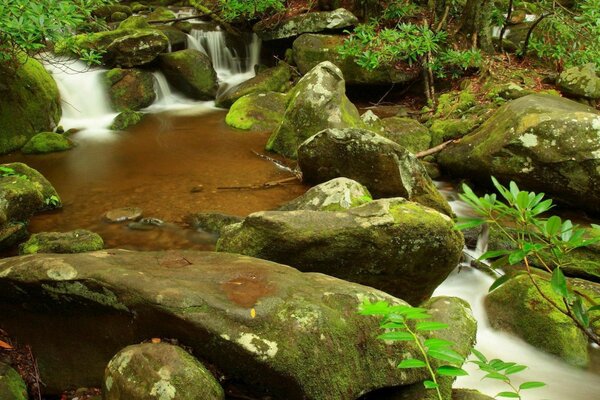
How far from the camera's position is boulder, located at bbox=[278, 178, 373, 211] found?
513cm

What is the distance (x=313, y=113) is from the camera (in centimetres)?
796

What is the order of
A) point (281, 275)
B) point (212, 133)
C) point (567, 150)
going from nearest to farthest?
point (281, 275)
point (567, 150)
point (212, 133)

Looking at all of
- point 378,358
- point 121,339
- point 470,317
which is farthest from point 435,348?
point 470,317

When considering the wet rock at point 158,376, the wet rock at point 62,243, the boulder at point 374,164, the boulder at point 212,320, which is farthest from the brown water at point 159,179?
the wet rock at point 158,376

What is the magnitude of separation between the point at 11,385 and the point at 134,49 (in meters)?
10.5

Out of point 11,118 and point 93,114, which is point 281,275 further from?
point 93,114

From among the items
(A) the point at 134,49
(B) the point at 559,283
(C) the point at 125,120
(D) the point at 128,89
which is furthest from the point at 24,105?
(B) the point at 559,283

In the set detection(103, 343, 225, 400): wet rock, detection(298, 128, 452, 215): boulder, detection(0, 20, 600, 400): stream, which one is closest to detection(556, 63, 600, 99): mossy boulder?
detection(0, 20, 600, 400): stream

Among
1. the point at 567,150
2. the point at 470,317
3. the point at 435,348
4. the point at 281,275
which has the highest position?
the point at 435,348

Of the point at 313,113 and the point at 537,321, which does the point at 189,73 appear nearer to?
the point at 313,113

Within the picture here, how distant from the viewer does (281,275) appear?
9.89 ft

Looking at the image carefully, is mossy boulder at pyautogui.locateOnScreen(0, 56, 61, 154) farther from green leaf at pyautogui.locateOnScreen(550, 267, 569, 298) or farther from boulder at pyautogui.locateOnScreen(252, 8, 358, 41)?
green leaf at pyautogui.locateOnScreen(550, 267, 569, 298)

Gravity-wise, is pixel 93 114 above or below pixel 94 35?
below

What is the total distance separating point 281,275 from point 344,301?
458 mm
